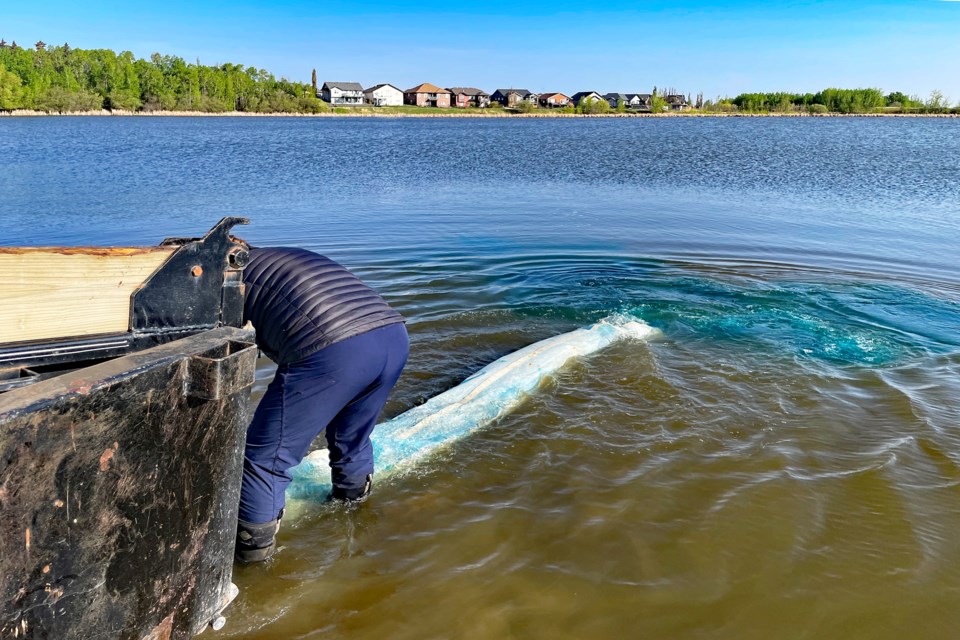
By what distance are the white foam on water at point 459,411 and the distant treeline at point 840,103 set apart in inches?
5360

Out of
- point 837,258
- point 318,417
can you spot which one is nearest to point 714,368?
point 318,417

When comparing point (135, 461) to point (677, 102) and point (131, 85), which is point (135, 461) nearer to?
point (131, 85)

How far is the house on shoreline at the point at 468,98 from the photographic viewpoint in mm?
144750

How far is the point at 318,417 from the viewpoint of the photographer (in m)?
3.36

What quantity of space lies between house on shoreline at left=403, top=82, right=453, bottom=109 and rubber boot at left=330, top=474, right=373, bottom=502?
477 feet

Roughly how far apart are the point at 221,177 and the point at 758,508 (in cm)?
2149

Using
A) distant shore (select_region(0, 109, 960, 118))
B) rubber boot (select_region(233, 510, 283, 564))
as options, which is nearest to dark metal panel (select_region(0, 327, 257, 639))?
rubber boot (select_region(233, 510, 283, 564))

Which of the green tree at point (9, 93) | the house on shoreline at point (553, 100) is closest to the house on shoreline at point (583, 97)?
the house on shoreline at point (553, 100)

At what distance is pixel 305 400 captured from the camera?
3283 mm

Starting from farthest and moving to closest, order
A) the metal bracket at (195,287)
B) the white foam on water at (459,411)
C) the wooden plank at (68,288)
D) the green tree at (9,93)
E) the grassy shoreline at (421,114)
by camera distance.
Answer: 1. the grassy shoreline at (421,114)
2. the green tree at (9,93)
3. the white foam on water at (459,411)
4. the metal bracket at (195,287)
5. the wooden plank at (68,288)

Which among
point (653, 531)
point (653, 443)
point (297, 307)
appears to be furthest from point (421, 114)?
point (297, 307)

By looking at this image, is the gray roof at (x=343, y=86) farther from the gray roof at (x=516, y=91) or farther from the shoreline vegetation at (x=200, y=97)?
the gray roof at (x=516, y=91)

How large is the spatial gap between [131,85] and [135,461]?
118993 millimetres

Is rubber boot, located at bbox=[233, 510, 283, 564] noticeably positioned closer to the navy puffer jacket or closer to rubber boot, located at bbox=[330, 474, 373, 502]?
rubber boot, located at bbox=[330, 474, 373, 502]
